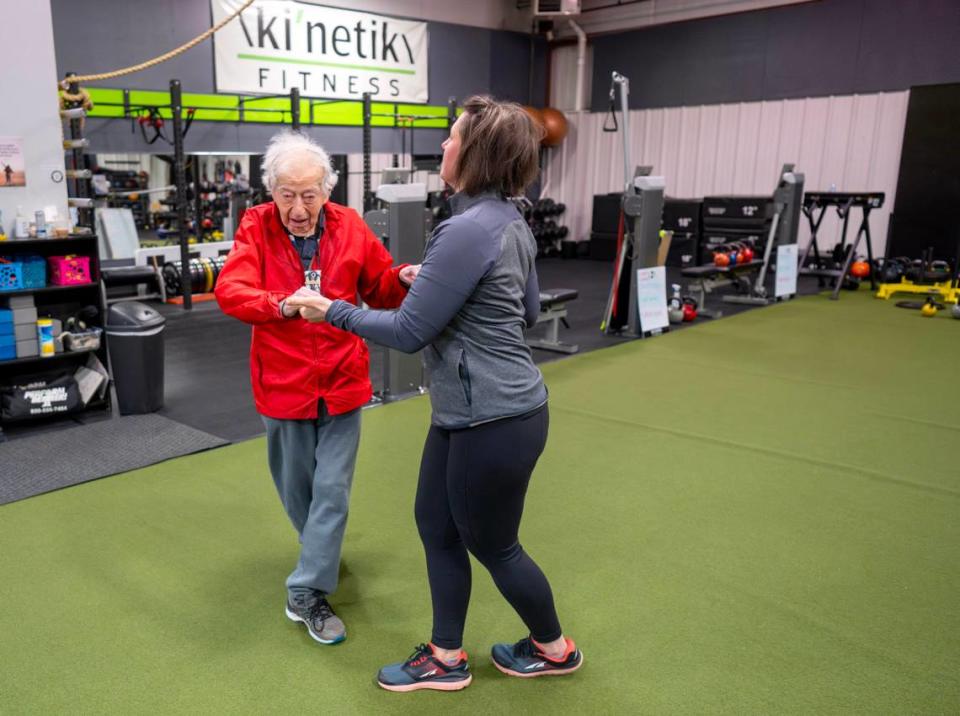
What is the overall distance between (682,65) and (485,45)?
118 inches

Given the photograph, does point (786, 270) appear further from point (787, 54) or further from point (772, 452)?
point (772, 452)

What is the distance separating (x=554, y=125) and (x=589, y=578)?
10381 millimetres

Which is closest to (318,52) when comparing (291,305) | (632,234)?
(632,234)

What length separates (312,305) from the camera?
5.93 ft

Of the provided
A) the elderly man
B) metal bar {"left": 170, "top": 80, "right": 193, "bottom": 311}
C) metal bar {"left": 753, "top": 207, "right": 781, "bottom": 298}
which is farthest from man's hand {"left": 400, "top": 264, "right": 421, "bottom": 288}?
metal bar {"left": 753, "top": 207, "right": 781, "bottom": 298}

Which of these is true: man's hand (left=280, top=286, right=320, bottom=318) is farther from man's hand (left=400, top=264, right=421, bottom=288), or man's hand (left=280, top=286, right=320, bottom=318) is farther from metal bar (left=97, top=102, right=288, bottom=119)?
metal bar (left=97, top=102, right=288, bottom=119)

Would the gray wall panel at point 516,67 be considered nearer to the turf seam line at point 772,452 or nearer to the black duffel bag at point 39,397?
the turf seam line at point 772,452

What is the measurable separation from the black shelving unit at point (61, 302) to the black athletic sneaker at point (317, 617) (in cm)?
251

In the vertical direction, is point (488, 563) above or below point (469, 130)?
below

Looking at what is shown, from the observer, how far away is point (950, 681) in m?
2.13

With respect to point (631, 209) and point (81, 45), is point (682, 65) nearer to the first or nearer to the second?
point (631, 209)

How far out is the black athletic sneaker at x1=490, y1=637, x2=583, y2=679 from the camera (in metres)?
2.11

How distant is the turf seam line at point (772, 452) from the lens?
3494 millimetres

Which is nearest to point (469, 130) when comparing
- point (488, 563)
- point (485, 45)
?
point (488, 563)
